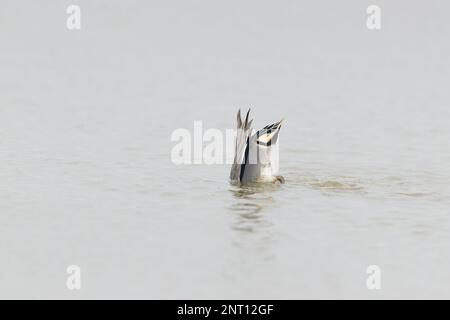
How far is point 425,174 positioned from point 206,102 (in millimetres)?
5922

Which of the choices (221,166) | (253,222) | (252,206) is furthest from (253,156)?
(253,222)

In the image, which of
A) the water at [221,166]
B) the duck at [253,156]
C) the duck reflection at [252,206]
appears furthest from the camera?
the duck at [253,156]

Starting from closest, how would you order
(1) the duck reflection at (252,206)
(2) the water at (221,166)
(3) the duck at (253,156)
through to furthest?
(2) the water at (221,166) < (1) the duck reflection at (252,206) < (3) the duck at (253,156)

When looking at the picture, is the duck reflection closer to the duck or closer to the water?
the water

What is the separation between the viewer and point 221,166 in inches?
534

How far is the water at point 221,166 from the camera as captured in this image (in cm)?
842

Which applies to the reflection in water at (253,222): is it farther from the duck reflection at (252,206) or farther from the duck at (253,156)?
the duck at (253,156)

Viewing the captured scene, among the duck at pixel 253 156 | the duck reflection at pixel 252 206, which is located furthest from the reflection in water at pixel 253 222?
the duck at pixel 253 156

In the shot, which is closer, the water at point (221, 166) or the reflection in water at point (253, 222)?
the water at point (221, 166)

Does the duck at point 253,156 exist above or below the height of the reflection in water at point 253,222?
above

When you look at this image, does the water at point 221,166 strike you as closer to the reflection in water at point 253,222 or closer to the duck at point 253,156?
the reflection in water at point 253,222

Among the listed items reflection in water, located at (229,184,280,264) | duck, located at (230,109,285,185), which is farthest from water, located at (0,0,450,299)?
duck, located at (230,109,285,185)
